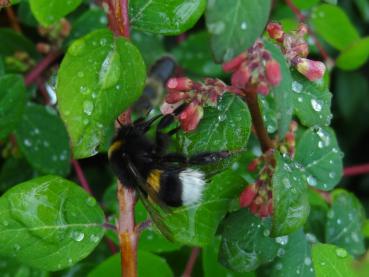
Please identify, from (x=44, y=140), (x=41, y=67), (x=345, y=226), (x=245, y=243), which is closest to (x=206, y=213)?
(x=245, y=243)

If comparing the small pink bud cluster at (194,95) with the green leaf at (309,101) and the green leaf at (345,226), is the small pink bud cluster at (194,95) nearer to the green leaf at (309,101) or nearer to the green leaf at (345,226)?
the green leaf at (309,101)

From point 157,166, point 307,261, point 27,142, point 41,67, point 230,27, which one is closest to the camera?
point 230,27

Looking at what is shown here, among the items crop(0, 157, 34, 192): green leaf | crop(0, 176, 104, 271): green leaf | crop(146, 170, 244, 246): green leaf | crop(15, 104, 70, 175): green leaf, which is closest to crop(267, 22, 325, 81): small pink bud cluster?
crop(146, 170, 244, 246): green leaf

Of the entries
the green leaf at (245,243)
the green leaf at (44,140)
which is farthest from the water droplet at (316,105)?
the green leaf at (44,140)

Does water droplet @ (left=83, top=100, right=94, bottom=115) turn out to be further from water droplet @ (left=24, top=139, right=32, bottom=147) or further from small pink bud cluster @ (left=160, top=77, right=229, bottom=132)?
water droplet @ (left=24, top=139, right=32, bottom=147)

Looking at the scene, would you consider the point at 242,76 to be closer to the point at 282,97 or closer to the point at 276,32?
the point at 282,97
